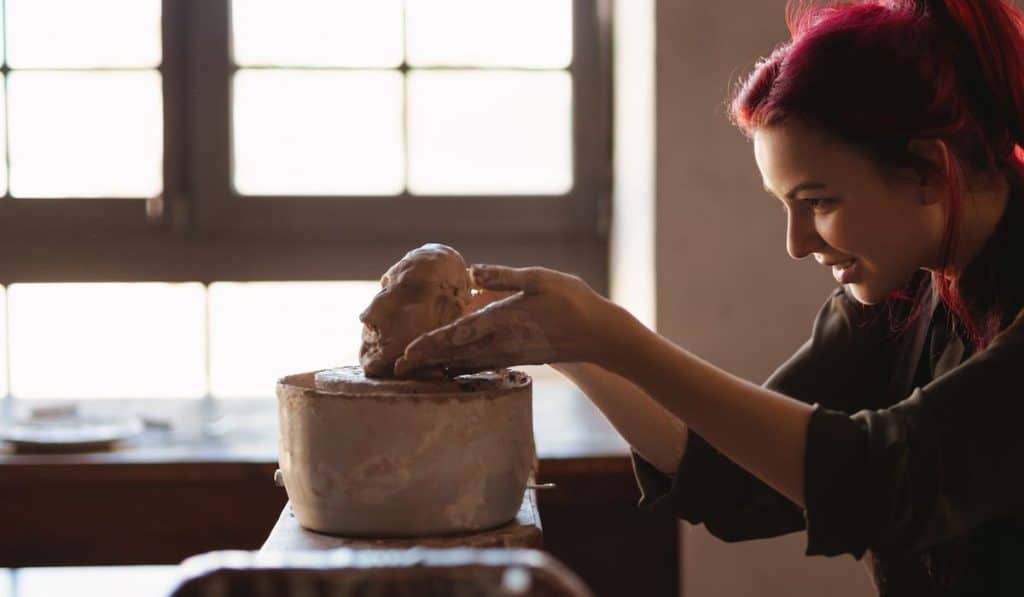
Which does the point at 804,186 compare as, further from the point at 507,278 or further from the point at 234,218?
the point at 234,218

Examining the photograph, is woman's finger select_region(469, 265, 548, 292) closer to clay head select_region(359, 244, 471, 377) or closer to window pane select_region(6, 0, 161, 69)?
clay head select_region(359, 244, 471, 377)

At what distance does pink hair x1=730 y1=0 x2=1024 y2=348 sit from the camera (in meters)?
1.35

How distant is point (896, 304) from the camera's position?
5.47 feet

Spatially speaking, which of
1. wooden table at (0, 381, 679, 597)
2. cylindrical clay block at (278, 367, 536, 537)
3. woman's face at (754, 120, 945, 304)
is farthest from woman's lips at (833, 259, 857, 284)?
wooden table at (0, 381, 679, 597)

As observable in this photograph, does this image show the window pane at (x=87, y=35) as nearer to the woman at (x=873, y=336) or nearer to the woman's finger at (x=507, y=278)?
the woman at (x=873, y=336)

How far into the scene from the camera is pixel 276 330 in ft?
9.23

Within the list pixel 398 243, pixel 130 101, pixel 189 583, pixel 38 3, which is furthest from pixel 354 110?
pixel 189 583

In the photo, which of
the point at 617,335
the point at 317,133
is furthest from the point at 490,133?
the point at 617,335

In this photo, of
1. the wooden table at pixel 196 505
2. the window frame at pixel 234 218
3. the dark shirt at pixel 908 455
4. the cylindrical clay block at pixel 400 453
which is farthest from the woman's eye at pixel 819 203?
the window frame at pixel 234 218

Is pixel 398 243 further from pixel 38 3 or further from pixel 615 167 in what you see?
pixel 38 3

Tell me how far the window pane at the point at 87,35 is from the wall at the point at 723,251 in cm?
121

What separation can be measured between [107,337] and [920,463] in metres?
2.09

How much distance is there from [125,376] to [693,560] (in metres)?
1.42

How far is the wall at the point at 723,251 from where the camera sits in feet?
7.61
